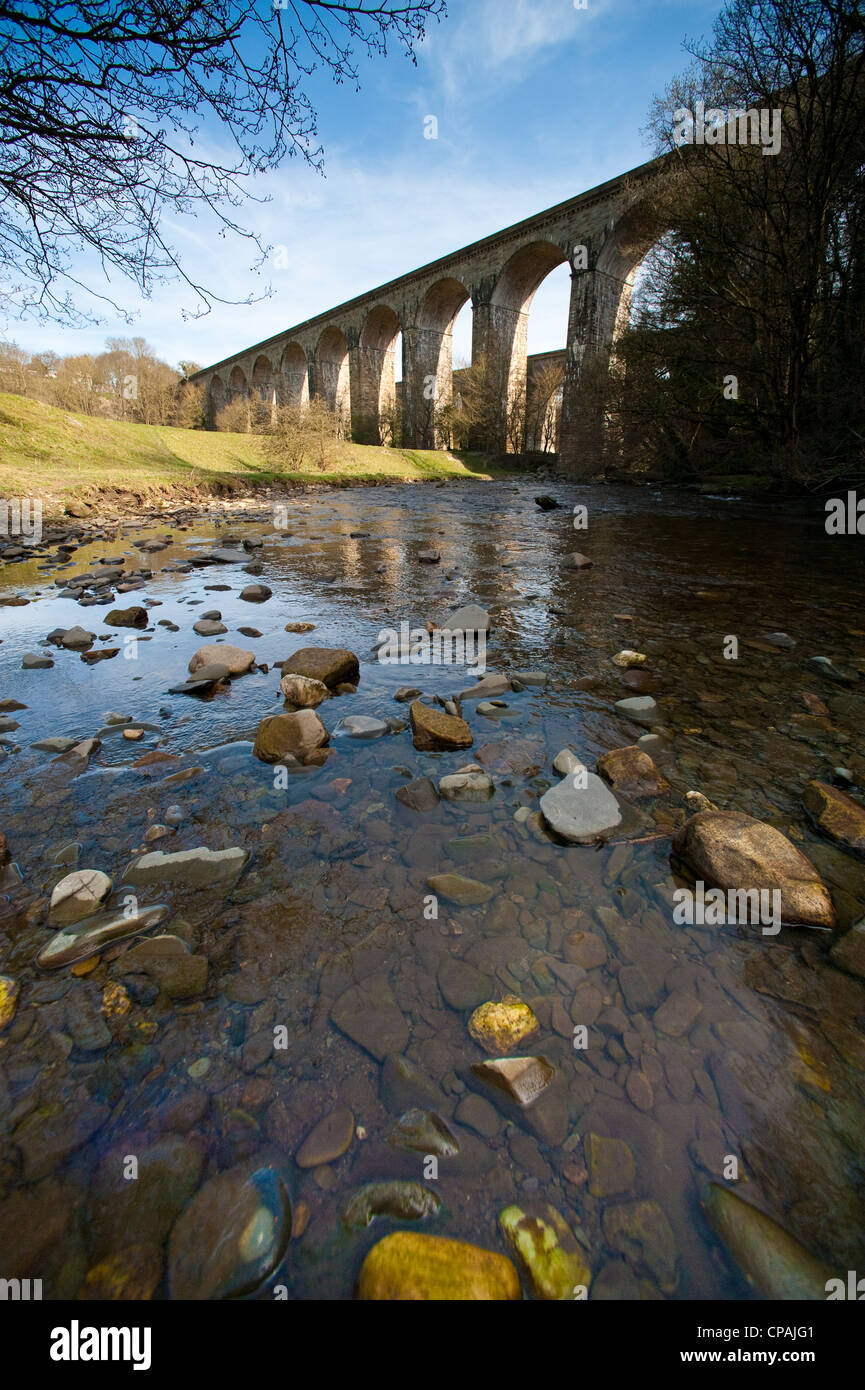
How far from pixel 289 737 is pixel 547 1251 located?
1.96m

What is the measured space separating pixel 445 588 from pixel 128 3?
4.98 m

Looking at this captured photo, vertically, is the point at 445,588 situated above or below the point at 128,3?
below

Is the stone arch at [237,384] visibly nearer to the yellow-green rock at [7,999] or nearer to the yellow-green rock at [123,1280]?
the yellow-green rock at [7,999]

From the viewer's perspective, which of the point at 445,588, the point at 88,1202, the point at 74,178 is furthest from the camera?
the point at 445,588

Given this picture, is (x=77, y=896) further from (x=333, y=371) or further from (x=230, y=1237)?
(x=333, y=371)

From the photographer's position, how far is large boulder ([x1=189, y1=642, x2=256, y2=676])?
11.2 feet

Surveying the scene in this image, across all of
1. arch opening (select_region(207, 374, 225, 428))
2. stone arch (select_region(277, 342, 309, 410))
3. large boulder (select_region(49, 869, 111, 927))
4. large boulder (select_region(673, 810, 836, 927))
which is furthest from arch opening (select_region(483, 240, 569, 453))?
arch opening (select_region(207, 374, 225, 428))

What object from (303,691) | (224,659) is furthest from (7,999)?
(224,659)

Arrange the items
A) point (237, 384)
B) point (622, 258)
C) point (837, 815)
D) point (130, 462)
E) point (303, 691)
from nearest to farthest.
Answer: point (837, 815) < point (303, 691) < point (130, 462) < point (622, 258) < point (237, 384)

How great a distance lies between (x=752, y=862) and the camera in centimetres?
167

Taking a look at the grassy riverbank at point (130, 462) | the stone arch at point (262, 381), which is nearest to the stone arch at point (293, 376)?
the stone arch at point (262, 381)

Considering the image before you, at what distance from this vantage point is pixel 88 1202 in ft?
3.32

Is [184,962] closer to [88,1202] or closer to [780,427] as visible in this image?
[88,1202]

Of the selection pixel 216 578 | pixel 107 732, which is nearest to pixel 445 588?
pixel 216 578
